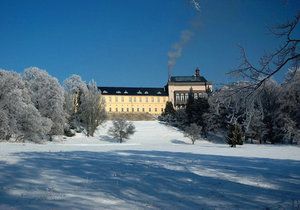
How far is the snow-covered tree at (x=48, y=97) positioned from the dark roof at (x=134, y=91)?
7410cm

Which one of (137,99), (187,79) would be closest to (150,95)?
(137,99)

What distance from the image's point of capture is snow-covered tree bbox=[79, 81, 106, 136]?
7188 centimetres

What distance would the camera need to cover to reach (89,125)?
71.6 metres

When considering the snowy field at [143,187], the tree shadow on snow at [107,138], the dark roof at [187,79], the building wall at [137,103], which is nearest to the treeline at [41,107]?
the tree shadow on snow at [107,138]

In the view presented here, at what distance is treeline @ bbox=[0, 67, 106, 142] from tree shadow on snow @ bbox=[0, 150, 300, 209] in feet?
97.9

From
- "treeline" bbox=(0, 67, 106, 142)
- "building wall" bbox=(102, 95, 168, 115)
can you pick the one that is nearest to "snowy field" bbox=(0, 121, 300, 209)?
"treeline" bbox=(0, 67, 106, 142)

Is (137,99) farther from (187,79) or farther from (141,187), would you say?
(141,187)

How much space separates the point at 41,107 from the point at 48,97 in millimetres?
1737

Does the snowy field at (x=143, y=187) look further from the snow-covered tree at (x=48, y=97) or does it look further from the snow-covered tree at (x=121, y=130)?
the snow-covered tree at (x=121, y=130)

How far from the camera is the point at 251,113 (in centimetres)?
1030

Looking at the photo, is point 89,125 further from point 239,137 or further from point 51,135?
point 239,137

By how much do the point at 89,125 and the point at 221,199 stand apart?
62.5 m

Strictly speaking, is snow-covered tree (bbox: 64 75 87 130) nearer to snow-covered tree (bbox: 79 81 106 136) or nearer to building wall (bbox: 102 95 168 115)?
snow-covered tree (bbox: 79 81 106 136)

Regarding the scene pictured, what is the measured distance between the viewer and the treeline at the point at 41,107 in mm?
43844
